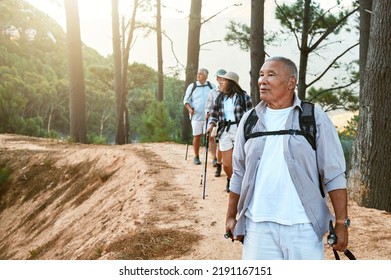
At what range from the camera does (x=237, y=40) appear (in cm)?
1648

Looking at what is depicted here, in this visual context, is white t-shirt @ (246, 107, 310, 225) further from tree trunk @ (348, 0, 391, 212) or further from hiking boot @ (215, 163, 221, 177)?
hiking boot @ (215, 163, 221, 177)

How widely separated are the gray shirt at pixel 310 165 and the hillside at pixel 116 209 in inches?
83.6

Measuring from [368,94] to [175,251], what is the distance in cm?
376

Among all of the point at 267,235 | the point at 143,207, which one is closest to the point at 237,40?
the point at 143,207

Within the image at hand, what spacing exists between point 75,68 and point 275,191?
43.3ft

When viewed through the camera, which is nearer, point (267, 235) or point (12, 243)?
point (267, 235)

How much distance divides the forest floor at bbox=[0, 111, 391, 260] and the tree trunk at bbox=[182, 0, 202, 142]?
8.18ft

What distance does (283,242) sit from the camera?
8.32 feet

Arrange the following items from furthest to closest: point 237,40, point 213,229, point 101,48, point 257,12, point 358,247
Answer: point 101,48 → point 237,40 → point 257,12 → point 213,229 → point 358,247

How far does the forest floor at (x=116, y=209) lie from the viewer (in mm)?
4965

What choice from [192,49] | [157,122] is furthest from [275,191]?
[157,122]

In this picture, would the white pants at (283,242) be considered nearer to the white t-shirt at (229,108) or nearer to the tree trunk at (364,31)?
the white t-shirt at (229,108)

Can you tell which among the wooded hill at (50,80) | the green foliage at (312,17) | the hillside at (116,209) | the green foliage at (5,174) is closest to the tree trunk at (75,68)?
the hillside at (116,209)

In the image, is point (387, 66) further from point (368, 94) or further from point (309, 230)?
point (309, 230)
